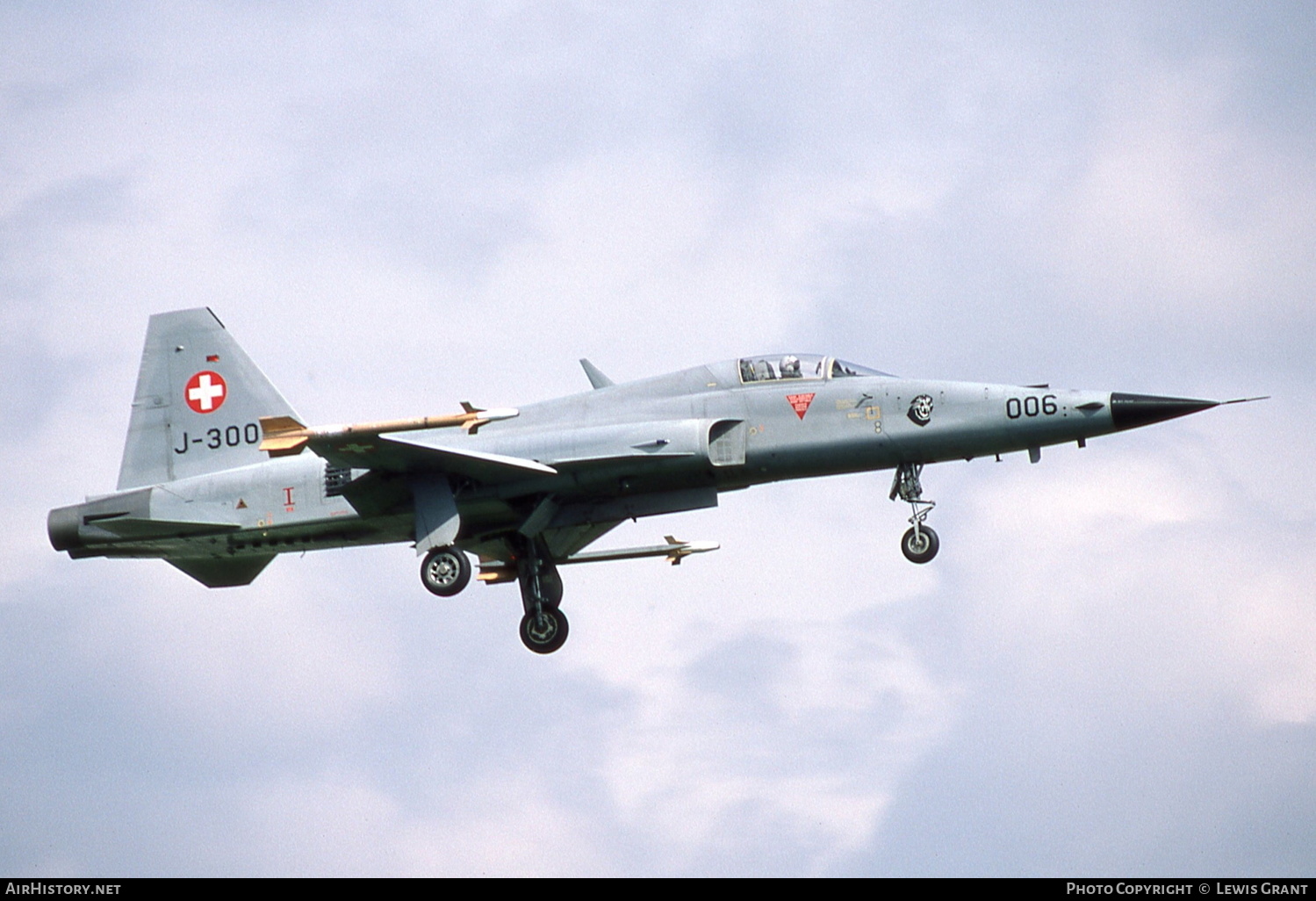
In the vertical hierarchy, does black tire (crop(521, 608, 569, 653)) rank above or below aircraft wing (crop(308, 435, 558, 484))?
below

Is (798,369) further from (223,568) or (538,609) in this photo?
(223,568)

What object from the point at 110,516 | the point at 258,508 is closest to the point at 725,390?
the point at 258,508

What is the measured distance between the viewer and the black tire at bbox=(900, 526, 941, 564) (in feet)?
82.7

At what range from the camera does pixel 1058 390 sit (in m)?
25.1

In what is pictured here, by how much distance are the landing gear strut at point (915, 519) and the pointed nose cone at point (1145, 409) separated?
2943mm

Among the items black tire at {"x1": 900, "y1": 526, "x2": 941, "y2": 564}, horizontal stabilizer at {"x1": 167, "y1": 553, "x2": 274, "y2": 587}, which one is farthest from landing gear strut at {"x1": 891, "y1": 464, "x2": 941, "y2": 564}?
horizontal stabilizer at {"x1": 167, "y1": 553, "x2": 274, "y2": 587}

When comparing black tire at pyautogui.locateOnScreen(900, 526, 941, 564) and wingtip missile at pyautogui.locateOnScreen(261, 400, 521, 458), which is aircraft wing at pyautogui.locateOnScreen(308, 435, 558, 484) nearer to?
wingtip missile at pyautogui.locateOnScreen(261, 400, 521, 458)

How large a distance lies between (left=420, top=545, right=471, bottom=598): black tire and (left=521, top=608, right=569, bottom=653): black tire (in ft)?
10.2

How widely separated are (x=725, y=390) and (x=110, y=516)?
33.3 ft

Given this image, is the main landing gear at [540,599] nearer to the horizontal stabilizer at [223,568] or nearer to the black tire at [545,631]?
the black tire at [545,631]

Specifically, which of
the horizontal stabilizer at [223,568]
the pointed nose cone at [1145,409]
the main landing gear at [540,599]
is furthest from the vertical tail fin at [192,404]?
the pointed nose cone at [1145,409]

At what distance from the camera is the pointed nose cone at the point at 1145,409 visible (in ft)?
80.6

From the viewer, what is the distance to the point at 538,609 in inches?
1130

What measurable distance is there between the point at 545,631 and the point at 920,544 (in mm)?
6856
